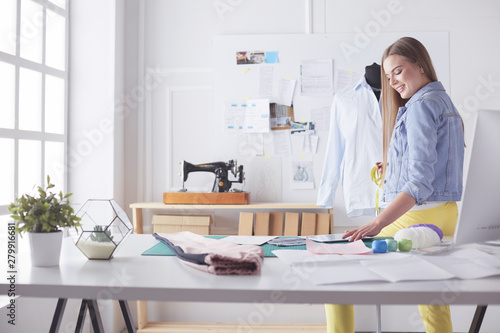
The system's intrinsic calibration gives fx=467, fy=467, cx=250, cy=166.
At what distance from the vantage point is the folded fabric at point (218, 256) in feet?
3.98

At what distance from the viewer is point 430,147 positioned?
1707 millimetres

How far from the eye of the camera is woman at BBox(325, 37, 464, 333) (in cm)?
165

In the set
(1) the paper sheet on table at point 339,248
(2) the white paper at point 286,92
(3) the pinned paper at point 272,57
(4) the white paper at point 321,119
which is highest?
(3) the pinned paper at point 272,57

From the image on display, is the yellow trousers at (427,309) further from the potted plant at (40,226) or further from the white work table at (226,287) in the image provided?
the potted plant at (40,226)

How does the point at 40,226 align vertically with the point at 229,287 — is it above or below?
above

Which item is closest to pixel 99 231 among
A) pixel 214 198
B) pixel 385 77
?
pixel 385 77

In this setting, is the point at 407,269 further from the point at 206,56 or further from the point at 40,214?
the point at 206,56

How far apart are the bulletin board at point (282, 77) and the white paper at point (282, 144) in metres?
0.02

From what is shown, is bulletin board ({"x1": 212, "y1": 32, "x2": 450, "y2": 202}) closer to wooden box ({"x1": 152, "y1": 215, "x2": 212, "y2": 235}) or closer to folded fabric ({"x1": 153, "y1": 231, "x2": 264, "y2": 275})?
wooden box ({"x1": 152, "y1": 215, "x2": 212, "y2": 235})

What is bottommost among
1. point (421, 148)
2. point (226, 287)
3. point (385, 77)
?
point (226, 287)

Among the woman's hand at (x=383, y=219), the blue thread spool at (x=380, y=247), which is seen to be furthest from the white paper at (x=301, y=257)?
the woman's hand at (x=383, y=219)

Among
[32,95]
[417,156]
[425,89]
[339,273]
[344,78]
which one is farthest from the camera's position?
[344,78]

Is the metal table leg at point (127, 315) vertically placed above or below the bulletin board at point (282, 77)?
below

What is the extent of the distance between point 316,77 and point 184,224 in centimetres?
139
